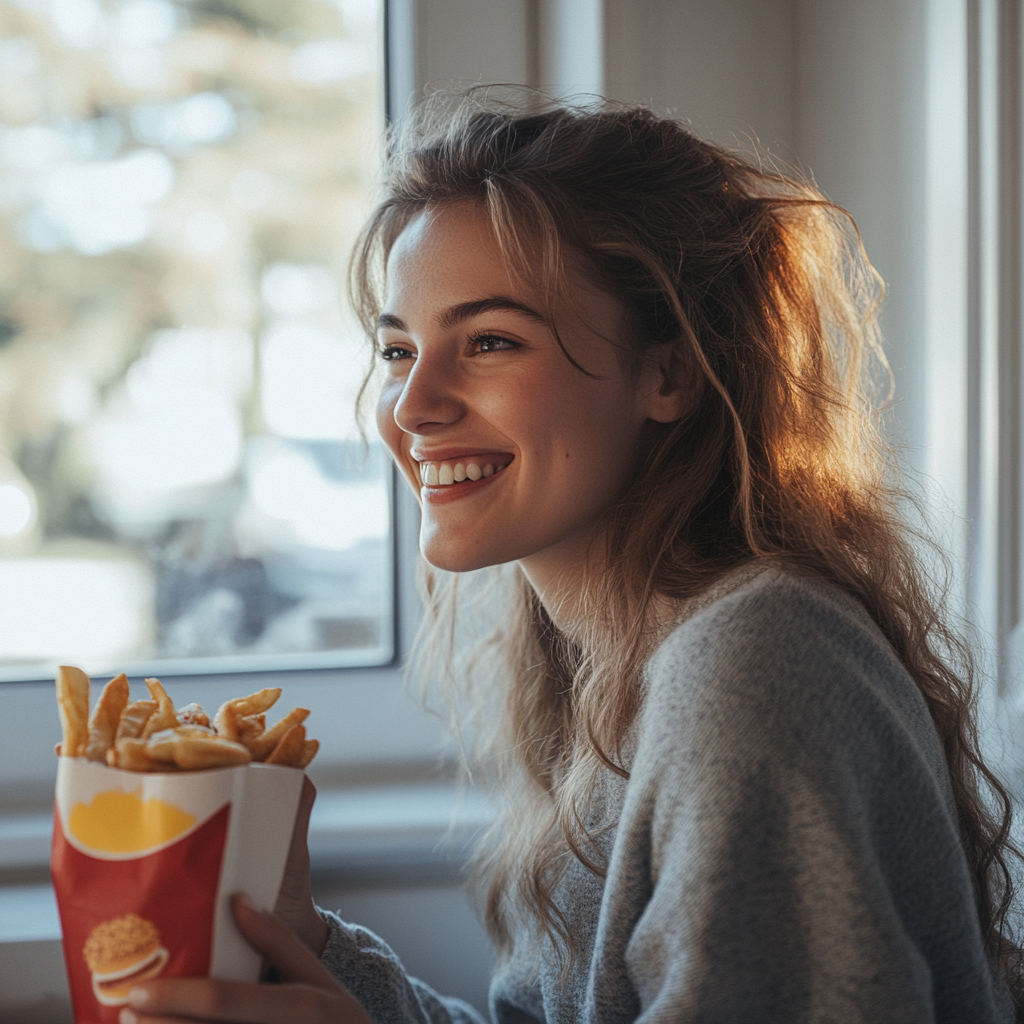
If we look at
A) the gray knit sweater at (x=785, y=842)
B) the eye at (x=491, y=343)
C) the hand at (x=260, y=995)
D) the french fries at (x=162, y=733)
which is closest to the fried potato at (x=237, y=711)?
the french fries at (x=162, y=733)

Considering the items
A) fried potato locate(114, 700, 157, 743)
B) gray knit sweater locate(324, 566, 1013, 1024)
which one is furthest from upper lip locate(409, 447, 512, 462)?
fried potato locate(114, 700, 157, 743)

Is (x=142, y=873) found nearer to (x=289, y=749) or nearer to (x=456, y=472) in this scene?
(x=289, y=749)

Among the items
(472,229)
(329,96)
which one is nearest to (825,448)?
(472,229)

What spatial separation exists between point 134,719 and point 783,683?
1.33 feet

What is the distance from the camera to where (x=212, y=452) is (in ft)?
3.81

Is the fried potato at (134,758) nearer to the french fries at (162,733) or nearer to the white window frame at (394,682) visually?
the french fries at (162,733)

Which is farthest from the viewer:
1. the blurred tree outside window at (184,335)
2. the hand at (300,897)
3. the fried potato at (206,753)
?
the blurred tree outside window at (184,335)

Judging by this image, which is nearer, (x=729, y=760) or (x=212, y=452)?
(x=729, y=760)

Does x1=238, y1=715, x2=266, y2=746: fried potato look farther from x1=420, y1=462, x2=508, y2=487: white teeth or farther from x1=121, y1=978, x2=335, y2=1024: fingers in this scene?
x1=420, y1=462, x2=508, y2=487: white teeth

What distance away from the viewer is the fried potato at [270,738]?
1.93ft

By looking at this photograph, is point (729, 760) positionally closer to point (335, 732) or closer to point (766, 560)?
point (766, 560)

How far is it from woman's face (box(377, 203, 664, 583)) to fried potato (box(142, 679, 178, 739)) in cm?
32

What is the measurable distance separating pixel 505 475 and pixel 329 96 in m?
0.63

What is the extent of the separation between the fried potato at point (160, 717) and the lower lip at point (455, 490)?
34 cm
